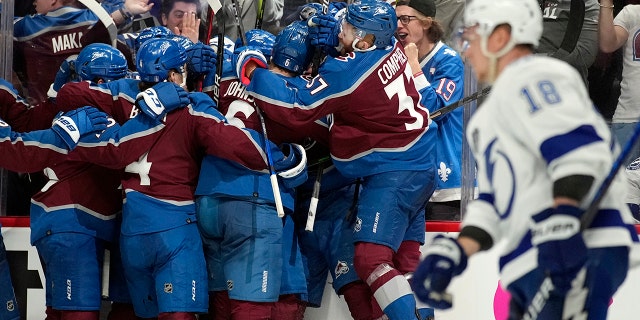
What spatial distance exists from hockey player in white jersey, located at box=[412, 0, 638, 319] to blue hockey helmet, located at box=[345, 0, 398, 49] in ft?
4.77

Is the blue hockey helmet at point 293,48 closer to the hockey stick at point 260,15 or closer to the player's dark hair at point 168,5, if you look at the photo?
the hockey stick at point 260,15

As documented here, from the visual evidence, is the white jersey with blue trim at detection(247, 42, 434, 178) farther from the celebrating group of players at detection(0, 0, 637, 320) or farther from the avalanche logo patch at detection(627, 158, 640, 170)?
the avalanche logo patch at detection(627, 158, 640, 170)

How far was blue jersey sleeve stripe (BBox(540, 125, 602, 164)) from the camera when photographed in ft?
8.02

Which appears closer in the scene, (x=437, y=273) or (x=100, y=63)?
(x=437, y=273)

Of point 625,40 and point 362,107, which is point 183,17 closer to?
point 362,107

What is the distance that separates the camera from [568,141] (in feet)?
8.04

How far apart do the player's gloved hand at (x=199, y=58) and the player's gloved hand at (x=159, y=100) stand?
0.29 m

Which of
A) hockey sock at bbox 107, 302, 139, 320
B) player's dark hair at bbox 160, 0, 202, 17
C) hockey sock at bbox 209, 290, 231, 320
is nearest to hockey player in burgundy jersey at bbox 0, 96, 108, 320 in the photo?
hockey sock at bbox 107, 302, 139, 320

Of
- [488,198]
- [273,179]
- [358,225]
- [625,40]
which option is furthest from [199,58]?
[488,198]

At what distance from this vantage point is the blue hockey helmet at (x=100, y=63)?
15.0ft

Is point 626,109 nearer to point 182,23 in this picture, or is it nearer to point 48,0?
point 182,23

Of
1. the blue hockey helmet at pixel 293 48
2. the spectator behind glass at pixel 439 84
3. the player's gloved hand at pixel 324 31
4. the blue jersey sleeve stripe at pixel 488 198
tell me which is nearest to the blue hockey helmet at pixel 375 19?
the player's gloved hand at pixel 324 31

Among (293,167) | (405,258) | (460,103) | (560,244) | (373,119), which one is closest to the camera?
(560,244)

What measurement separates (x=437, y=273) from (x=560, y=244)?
301mm
